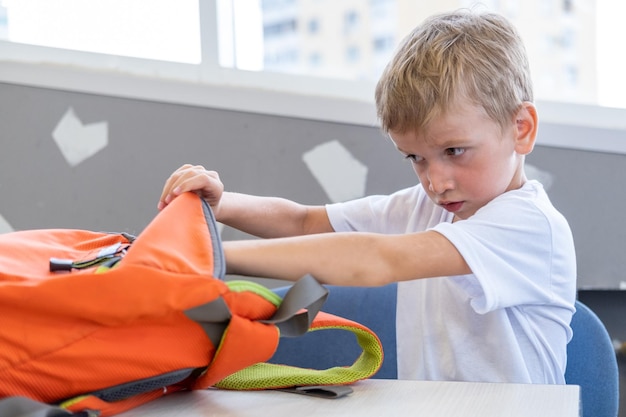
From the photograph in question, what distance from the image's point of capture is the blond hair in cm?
94

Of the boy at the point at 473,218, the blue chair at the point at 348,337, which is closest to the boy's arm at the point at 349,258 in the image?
the boy at the point at 473,218

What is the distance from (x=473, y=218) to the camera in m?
0.91

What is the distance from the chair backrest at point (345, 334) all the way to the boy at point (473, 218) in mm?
77

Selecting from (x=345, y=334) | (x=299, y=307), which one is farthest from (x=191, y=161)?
(x=299, y=307)

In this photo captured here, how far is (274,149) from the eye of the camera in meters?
1.69

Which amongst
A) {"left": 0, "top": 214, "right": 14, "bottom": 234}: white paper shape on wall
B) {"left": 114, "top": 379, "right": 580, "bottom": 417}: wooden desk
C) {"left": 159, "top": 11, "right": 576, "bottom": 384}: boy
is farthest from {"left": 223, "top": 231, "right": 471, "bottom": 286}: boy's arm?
{"left": 0, "top": 214, "right": 14, "bottom": 234}: white paper shape on wall

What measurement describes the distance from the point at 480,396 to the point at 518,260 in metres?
0.23

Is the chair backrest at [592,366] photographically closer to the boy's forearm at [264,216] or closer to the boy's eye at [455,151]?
the boy's eye at [455,151]

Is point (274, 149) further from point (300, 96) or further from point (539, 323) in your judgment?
point (539, 323)

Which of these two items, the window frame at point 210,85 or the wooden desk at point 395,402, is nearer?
the wooden desk at point 395,402

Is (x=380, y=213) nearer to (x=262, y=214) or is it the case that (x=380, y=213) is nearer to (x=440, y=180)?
Answer: (x=262, y=214)

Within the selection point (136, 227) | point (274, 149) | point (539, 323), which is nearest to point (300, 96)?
point (274, 149)

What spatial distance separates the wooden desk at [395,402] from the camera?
2.19ft

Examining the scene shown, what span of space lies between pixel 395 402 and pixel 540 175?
94 centimetres
